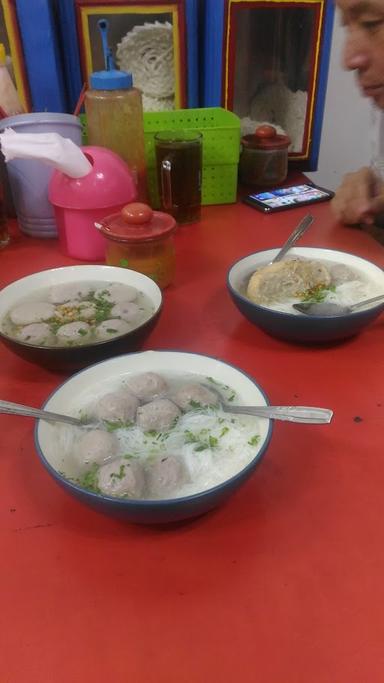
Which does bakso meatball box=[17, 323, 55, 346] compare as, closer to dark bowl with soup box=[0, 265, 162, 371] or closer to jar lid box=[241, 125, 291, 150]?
dark bowl with soup box=[0, 265, 162, 371]

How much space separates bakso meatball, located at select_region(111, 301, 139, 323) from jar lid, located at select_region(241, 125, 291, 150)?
967 mm

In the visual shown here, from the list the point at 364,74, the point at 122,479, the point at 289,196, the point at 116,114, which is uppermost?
A: the point at 364,74

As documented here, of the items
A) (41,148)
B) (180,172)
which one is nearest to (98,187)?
(41,148)

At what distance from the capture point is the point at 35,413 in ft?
2.11

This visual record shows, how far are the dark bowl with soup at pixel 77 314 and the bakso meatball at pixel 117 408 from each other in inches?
4.6

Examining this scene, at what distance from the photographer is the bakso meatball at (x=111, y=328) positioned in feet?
2.83

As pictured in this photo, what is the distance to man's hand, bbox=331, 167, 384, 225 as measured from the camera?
1.37 meters

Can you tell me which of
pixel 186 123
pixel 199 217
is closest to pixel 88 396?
pixel 199 217

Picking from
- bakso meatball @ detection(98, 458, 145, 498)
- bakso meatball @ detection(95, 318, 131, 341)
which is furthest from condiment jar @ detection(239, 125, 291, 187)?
bakso meatball @ detection(98, 458, 145, 498)

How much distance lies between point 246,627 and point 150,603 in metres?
0.10

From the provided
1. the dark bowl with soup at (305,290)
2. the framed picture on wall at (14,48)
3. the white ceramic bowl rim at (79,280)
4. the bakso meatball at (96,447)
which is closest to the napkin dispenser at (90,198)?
the white ceramic bowl rim at (79,280)

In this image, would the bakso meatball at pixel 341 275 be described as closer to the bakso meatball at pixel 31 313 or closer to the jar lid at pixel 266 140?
the bakso meatball at pixel 31 313

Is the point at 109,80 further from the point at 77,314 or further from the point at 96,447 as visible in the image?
the point at 96,447

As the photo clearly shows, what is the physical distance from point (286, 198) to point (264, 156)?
0.59 feet
